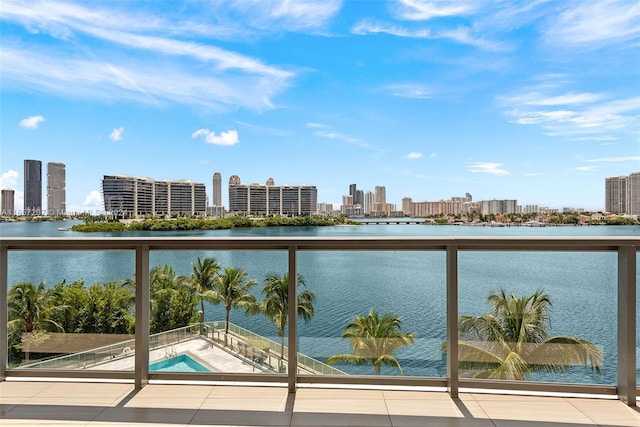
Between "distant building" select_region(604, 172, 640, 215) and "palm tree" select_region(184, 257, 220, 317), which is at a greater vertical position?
"distant building" select_region(604, 172, 640, 215)

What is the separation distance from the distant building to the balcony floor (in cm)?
556

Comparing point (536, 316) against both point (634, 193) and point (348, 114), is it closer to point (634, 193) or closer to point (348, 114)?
point (634, 193)

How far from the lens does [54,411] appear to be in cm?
218

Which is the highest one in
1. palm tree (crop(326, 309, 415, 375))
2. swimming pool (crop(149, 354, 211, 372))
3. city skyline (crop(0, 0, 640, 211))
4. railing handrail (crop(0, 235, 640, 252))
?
city skyline (crop(0, 0, 640, 211))

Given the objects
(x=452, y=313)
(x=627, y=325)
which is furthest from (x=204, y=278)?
(x=627, y=325)

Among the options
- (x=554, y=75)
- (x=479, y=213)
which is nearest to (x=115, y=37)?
(x=479, y=213)

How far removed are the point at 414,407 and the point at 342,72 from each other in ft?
109

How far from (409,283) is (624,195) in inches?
283

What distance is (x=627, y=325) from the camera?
225cm

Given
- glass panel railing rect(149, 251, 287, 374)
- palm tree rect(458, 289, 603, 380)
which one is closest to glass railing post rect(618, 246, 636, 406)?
palm tree rect(458, 289, 603, 380)

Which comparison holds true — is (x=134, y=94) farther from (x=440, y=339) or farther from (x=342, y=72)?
(x=440, y=339)

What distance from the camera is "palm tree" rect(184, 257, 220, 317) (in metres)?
2.57

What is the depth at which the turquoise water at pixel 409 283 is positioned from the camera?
2.32 meters

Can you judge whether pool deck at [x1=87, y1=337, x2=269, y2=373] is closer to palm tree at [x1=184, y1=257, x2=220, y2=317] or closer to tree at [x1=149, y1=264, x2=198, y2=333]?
tree at [x1=149, y1=264, x2=198, y2=333]
